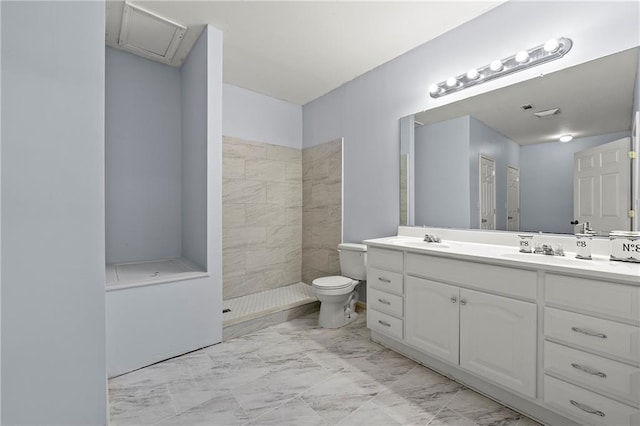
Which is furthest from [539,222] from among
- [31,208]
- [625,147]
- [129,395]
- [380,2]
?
[129,395]

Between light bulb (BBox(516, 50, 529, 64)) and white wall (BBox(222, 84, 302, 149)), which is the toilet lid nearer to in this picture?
white wall (BBox(222, 84, 302, 149))

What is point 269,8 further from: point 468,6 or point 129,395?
point 129,395

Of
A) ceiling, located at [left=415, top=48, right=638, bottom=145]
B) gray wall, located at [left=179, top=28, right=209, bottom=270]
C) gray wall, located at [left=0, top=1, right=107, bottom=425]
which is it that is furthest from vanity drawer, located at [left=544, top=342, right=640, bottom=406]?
gray wall, located at [left=179, top=28, right=209, bottom=270]

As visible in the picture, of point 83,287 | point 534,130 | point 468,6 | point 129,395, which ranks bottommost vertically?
point 129,395

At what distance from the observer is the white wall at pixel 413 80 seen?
1713 millimetres

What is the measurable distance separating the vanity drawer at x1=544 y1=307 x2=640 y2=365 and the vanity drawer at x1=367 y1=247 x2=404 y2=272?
899mm

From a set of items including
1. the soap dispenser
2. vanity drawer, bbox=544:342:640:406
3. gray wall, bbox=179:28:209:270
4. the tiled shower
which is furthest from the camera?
the tiled shower

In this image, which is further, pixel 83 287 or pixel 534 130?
pixel 534 130

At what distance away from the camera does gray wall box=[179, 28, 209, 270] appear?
8.11 feet

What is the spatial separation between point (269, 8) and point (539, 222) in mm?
2357

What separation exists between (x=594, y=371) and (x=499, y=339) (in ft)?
1.28

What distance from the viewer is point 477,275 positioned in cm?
171

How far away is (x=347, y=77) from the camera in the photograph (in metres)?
3.19

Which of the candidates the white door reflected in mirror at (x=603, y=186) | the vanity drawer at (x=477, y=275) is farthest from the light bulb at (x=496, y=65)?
the vanity drawer at (x=477, y=275)
